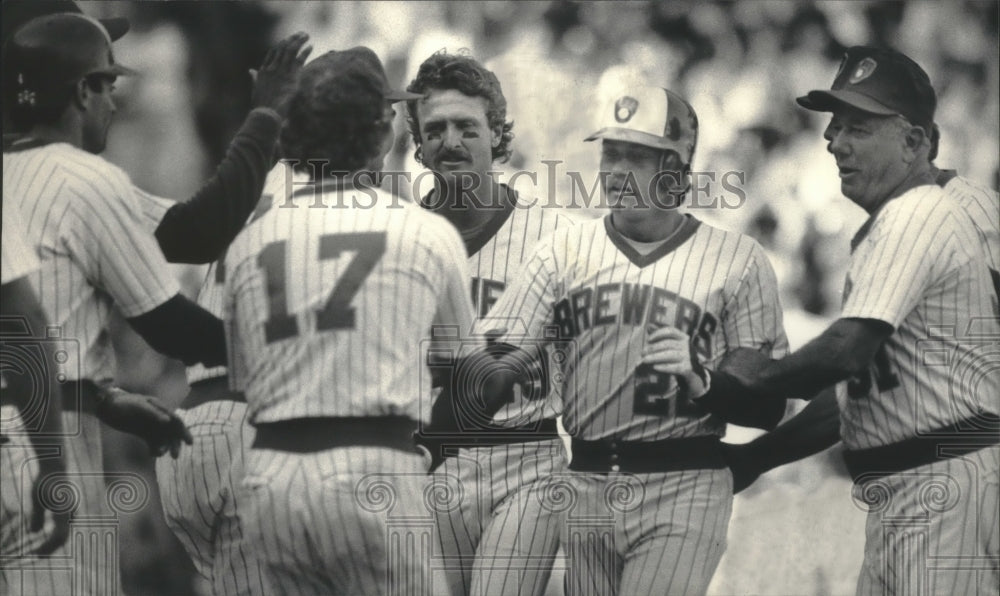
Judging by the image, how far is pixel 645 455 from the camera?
470 cm

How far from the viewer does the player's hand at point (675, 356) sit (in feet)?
15.2


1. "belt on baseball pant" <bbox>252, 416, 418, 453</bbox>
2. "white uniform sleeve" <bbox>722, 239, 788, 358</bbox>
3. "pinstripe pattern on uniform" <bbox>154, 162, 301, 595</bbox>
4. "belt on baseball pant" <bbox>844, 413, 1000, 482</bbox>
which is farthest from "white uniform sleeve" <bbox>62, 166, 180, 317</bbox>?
"belt on baseball pant" <bbox>844, 413, 1000, 482</bbox>

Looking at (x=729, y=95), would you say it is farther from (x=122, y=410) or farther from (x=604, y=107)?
(x=122, y=410)

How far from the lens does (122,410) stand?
185 inches

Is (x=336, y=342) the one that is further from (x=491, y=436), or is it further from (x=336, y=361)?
(x=491, y=436)

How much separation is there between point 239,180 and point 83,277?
56 cm

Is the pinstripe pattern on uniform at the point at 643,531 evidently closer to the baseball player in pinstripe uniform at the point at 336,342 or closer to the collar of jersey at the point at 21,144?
the baseball player in pinstripe uniform at the point at 336,342

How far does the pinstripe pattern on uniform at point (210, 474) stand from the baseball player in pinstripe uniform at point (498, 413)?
559 mm

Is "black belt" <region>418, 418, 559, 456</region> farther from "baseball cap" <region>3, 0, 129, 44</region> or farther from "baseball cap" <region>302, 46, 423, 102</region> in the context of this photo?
"baseball cap" <region>3, 0, 129, 44</region>

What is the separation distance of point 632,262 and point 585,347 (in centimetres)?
30

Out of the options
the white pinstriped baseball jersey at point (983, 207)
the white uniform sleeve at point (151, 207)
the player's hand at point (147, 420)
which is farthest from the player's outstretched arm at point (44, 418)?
the white pinstriped baseball jersey at point (983, 207)

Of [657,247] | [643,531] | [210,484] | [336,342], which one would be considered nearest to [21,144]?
[210,484]

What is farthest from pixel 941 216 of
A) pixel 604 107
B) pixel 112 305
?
pixel 112 305

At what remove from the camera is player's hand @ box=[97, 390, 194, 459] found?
469 cm
